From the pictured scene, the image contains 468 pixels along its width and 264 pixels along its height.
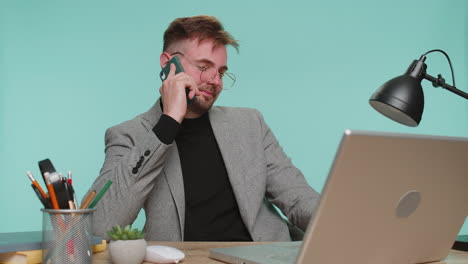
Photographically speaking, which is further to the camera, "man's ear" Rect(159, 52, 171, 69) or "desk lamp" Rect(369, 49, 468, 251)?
"man's ear" Rect(159, 52, 171, 69)

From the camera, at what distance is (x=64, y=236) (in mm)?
748

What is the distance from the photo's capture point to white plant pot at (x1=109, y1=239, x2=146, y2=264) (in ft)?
2.67

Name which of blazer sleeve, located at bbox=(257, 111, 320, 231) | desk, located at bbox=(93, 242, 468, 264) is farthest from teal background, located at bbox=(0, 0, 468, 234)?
desk, located at bbox=(93, 242, 468, 264)

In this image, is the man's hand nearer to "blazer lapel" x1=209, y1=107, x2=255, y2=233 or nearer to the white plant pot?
"blazer lapel" x1=209, y1=107, x2=255, y2=233

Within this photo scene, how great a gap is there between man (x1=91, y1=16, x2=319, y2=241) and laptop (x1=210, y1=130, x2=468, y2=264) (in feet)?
2.02

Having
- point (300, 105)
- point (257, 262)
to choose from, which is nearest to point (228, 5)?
point (300, 105)

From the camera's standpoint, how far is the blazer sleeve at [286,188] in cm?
151

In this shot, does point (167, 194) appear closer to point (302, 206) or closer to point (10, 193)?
point (302, 206)

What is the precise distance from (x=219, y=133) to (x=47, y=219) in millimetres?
967

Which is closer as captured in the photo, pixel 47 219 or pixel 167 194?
pixel 47 219

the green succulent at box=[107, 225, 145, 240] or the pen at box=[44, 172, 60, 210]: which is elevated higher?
the pen at box=[44, 172, 60, 210]

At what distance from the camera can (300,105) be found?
8.86 ft

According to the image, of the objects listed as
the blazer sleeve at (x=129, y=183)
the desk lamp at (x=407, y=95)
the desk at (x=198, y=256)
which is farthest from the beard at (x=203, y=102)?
the desk lamp at (x=407, y=95)

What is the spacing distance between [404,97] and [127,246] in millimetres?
631
